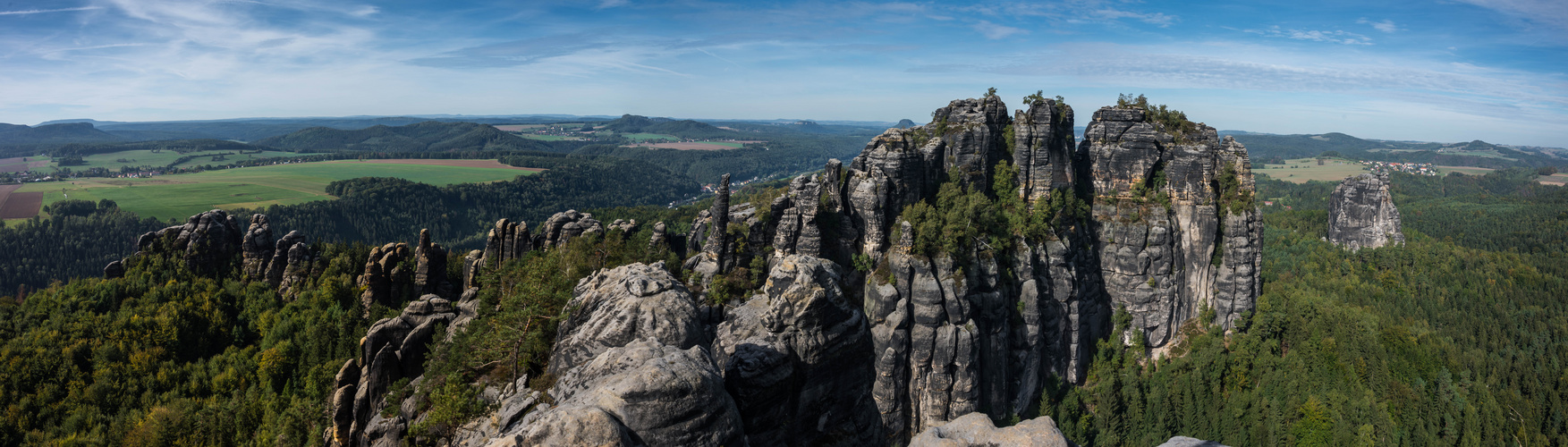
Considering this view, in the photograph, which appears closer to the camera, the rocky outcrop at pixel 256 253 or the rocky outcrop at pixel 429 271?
the rocky outcrop at pixel 429 271

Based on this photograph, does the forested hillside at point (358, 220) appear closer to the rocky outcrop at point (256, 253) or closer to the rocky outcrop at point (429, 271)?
the rocky outcrop at point (256, 253)

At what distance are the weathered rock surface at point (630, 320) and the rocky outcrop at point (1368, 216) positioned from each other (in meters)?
116

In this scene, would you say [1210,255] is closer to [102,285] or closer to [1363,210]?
[1363,210]

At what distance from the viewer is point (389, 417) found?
63.8 ft

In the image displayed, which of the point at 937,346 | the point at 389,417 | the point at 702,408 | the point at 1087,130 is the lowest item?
the point at 937,346

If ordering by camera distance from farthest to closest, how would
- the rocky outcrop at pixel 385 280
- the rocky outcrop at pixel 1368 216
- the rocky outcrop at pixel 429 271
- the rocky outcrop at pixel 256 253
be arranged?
1. the rocky outcrop at pixel 1368 216
2. the rocky outcrop at pixel 256 253
3. the rocky outcrop at pixel 429 271
4. the rocky outcrop at pixel 385 280

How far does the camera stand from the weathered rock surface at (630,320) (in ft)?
49.0

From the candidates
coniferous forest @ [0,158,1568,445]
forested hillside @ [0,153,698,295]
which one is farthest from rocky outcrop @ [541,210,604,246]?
forested hillside @ [0,153,698,295]

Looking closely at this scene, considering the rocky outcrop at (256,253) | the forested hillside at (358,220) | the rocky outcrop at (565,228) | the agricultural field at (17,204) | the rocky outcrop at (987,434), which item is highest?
the rocky outcrop at (565,228)

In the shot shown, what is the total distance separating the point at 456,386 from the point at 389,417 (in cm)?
460

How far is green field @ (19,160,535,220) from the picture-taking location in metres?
118

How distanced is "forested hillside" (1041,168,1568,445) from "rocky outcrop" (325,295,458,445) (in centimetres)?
3848

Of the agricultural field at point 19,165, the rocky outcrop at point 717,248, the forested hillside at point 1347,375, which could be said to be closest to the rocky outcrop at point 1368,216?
the forested hillside at point 1347,375

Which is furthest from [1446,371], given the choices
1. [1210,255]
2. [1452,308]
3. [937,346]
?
[937,346]
